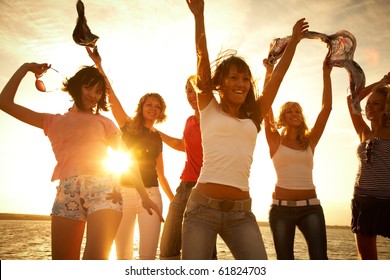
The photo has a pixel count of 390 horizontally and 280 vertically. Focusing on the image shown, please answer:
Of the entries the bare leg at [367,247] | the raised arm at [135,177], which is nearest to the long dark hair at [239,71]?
the raised arm at [135,177]

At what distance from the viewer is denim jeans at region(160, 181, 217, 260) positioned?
4.80m

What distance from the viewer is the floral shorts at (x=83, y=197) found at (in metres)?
3.51

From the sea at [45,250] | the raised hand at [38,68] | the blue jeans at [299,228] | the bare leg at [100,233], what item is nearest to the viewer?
the bare leg at [100,233]

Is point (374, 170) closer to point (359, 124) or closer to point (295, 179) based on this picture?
point (359, 124)

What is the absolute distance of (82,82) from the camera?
394cm

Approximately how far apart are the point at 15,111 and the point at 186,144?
2.45 meters

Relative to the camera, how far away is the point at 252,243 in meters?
2.92

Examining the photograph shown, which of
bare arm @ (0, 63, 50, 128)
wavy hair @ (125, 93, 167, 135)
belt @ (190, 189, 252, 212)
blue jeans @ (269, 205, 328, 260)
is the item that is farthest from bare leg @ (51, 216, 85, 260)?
blue jeans @ (269, 205, 328, 260)

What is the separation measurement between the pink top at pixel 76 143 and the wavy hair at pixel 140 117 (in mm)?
1626

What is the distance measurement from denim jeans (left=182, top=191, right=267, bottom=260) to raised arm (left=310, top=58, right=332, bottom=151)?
2880mm

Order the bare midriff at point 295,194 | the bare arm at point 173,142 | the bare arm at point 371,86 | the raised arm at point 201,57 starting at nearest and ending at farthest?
the raised arm at point 201,57 → the bare midriff at point 295,194 → the bare arm at point 371,86 → the bare arm at point 173,142

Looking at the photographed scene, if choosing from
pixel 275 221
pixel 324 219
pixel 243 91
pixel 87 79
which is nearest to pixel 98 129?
pixel 87 79

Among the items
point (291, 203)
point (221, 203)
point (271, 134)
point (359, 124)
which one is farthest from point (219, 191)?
point (359, 124)

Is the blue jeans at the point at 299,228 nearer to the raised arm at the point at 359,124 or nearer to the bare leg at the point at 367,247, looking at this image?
the bare leg at the point at 367,247
